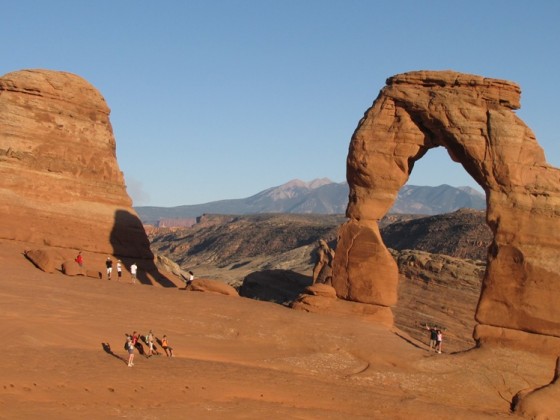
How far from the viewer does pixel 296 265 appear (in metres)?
70.6

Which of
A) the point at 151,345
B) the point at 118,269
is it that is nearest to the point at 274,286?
the point at 118,269

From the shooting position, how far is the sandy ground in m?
17.2

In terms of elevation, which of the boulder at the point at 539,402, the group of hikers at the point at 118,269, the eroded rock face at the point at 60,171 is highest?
the eroded rock face at the point at 60,171

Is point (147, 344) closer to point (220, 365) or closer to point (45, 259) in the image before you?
point (220, 365)

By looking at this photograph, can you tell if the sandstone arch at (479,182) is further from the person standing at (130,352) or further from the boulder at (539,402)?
the person standing at (130,352)

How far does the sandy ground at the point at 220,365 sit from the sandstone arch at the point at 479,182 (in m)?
1.84

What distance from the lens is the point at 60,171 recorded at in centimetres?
3494

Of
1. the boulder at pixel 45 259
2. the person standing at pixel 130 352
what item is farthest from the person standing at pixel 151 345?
the boulder at pixel 45 259

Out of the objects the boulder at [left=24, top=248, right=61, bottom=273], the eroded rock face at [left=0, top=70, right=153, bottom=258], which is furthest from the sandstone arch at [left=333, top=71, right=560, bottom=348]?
the eroded rock face at [left=0, top=70, right=153, bottom=258]

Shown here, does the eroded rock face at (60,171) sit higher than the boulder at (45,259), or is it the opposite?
the eroded rock face at (60,171)

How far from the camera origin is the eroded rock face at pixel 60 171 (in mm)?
33594

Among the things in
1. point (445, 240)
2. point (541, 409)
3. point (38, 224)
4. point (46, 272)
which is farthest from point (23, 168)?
point (445, 240)

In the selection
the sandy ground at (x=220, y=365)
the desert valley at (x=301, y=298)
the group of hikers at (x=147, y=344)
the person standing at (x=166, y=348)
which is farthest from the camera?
the person standing at (x=166, y=348)

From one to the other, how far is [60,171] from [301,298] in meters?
13.7
